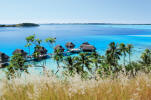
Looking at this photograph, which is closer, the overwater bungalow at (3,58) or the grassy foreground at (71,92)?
the grassy foreground at (71,92)

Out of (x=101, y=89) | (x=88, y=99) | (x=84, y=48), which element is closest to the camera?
(x=88, y=99)

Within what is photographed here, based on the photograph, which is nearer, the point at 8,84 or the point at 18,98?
the point at 18,98

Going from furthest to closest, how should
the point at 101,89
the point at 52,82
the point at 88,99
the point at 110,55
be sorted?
the point at 110,55
the point at 52,82
the point at 101,89
the point at 88,99

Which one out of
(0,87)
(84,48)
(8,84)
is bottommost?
(84,48)

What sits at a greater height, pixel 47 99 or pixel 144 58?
pixel 47 99

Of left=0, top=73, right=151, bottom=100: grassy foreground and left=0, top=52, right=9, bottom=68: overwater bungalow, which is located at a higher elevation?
left=0, top=73, right=151, bottom=100: grassy foreground

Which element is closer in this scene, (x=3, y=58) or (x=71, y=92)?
(x=71, y=92)

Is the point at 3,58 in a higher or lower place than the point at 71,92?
lower

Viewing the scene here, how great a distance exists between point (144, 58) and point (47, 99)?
36.8 m

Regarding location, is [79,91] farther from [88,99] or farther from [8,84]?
[8,84]

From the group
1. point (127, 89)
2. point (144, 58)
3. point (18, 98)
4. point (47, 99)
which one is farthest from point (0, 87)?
point (144, 58)

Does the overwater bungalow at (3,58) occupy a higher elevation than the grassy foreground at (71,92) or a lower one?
lower

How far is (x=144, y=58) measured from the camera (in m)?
35.0

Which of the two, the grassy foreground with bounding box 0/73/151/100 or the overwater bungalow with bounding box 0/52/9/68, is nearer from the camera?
the grassy foreground with bounding box 0/73/151/100
